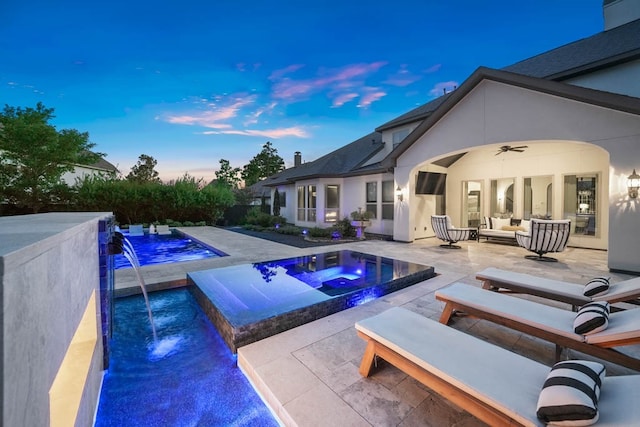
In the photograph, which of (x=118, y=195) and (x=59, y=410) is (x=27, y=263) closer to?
(x=59, y=410)

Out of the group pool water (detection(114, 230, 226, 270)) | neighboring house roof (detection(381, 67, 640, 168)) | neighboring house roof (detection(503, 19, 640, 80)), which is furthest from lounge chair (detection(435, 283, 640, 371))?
neighboring house roof (detection(503, 19, 640, 80))

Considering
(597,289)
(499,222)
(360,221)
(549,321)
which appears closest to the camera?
(549,321)

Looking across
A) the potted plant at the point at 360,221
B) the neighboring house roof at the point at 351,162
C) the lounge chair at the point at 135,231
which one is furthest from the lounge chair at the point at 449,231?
the lounge chair at the point at 135,231

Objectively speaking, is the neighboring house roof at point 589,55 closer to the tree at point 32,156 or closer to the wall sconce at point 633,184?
the wall sconce at point 633,184

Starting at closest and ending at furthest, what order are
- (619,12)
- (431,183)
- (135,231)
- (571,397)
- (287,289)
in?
(571,397) → (287,289) → (619,12) → (431,183) → (135,231)

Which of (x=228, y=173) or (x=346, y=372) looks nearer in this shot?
(x=346, y=372)

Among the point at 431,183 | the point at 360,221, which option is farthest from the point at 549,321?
the point at 431,183

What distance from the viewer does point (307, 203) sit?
55.2ft

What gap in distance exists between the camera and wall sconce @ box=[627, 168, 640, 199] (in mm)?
6234

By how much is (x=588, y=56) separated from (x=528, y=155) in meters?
3.90

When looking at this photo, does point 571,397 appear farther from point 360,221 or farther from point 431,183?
point 431,183

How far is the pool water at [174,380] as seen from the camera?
2373 millimetres

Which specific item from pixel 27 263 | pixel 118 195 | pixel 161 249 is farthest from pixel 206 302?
pixel 118 195

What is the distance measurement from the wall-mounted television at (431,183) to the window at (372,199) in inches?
91.5
